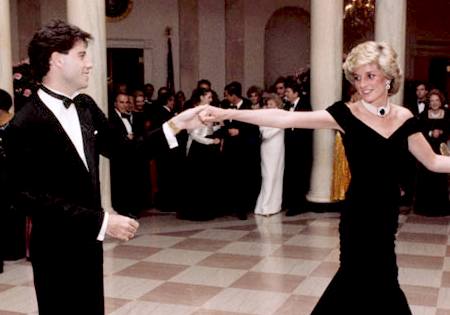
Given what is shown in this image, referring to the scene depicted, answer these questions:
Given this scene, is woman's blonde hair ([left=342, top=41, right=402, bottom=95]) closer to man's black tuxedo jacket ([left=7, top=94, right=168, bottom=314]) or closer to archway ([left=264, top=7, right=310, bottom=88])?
man's black tuxedo jacket ([left=7, top=94, right=168, bottom=314])

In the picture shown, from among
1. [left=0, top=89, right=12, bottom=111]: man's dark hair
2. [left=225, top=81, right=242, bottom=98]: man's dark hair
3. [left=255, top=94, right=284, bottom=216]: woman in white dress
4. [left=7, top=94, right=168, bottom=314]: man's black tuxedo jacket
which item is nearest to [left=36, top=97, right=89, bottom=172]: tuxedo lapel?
[left=7, top=94, right=168, bottom=314]: man's black tuxedo jacket

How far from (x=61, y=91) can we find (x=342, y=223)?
60.1 inches

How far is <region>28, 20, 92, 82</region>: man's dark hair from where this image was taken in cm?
259

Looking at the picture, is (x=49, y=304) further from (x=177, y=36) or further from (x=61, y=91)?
(x=177, y=36)

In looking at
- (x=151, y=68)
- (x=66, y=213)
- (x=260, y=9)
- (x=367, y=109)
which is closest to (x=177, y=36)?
(x=151, y=68)

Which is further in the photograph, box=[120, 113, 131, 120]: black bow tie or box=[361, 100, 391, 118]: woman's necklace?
box=[120, 113, 131, 120]: black bow tie

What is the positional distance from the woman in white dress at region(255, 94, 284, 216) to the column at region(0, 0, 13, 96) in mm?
3050

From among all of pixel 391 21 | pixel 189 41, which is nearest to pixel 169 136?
pixel 391 21

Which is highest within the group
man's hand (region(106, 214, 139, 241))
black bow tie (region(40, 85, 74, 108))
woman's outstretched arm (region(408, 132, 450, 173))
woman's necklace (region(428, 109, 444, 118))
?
black bow tie (region(40, 85, 74, 108))

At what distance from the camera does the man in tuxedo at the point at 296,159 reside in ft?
28.6

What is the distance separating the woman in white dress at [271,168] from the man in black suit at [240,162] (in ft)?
0.45

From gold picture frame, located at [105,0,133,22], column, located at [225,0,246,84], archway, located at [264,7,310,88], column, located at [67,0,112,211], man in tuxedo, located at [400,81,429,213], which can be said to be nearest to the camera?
column, located at [67,0,112,211]

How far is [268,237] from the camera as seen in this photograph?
7.34 metres


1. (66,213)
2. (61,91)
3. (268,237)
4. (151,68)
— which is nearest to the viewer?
(66,213)
